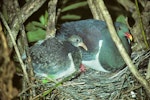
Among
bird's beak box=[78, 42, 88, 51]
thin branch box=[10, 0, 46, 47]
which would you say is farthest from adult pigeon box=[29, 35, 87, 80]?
thin branch box=[10, 0, 46, 47]

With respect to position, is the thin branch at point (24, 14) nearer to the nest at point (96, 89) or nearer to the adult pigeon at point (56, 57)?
the adult pigeon at point (56, 57)

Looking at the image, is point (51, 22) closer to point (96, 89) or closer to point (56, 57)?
point (56, 57)

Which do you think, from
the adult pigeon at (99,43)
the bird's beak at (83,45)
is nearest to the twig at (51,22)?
the adult pigeon at (99,43)

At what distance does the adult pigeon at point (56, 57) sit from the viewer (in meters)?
1.51

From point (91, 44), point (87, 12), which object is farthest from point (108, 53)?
point (87, 12)

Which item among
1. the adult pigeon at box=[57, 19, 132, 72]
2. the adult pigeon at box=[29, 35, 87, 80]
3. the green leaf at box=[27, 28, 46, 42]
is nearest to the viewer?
the adult pigeon at box=[29, 35, 87, 80]

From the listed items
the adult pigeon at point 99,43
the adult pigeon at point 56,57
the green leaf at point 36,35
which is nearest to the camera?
the adult pigeon at point 56,57

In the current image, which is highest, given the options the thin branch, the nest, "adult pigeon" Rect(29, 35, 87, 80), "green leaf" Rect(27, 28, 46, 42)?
the thin branch

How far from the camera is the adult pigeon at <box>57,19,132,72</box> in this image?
1.62 meters

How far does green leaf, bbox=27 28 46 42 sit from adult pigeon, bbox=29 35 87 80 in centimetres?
19

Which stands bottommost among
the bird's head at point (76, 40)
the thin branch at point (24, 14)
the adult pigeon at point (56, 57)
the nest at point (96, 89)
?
the nest at point (96, 89)

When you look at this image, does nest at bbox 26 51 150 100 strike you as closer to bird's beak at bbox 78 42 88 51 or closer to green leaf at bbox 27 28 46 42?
bird's beak at bbox 78 42 88 51

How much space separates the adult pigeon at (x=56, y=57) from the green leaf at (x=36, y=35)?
0.19 meters

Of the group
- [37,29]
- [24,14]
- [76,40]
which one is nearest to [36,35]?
[37,29]
